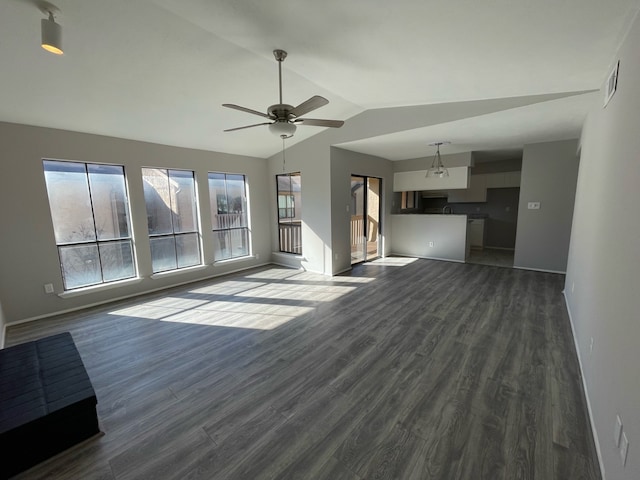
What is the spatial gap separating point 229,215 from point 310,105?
13.3 feet

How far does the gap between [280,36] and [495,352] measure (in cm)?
358

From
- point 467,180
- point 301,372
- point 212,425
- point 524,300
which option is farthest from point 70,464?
point 467,180

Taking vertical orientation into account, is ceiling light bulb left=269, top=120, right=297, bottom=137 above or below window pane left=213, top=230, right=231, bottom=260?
above

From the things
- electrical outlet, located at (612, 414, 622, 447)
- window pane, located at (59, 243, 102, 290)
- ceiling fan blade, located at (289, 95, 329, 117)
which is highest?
ceiling fan blade, located at (289, 95, 329, 117)

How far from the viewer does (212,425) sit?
186 cm

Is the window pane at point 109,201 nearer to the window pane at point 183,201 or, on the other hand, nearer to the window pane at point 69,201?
the window pane at point 69,201

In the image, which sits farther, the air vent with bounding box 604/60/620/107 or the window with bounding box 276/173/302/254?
the window with bounding box 276/173/302/254

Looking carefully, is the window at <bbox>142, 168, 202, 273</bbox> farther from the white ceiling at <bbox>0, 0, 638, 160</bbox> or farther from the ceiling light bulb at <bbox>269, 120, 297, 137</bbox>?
the ceiling light bulb at <bbox>269, 120, 297, 137</bbox>

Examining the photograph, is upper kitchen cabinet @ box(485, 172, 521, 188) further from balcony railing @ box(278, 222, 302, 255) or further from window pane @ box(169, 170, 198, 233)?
window pane @ box(169, 170, 198, 233)

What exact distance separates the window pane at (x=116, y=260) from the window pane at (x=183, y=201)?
0.85 metres

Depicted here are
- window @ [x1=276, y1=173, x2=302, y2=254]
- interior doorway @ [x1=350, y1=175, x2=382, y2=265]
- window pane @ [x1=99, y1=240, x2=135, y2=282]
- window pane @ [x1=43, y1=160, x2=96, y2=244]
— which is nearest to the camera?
window pane @ [x1=43, y1=160, x2=96, y2=244]

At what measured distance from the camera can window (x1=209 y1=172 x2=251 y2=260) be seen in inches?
220

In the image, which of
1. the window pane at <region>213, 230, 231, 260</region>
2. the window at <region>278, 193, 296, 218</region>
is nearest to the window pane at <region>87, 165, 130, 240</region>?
the window pane at <region>213, 230, 231, 260</region>

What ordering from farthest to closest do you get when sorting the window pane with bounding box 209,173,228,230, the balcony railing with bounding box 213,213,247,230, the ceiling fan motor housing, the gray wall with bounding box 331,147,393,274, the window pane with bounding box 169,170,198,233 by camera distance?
the balcony railing with bounding box 213,213,247,230
the window pane with bounding box 209,173,228,230
the gray wall with bounding box 331,147,393,274
the window pane with bounding box 169,170,198,233
the ceiling fan motor housing
